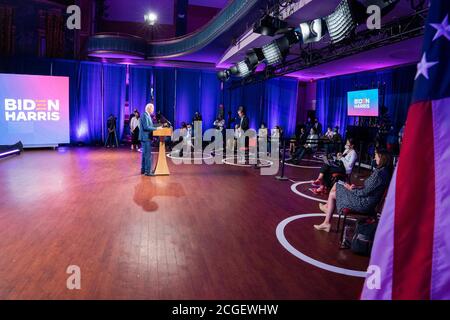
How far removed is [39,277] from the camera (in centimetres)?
286

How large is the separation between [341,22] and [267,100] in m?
10.5

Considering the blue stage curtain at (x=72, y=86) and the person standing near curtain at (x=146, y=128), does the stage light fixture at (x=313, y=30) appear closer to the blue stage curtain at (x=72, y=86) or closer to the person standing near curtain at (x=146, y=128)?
the person standing near curtain at (x=146, y=128)

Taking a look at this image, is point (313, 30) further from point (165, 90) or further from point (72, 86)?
point (72, 86)

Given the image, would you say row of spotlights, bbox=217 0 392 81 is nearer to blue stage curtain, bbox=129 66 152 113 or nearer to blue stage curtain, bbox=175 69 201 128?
blue stage curtain, bbox=175 69 201 128

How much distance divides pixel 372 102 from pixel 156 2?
34.6 feet

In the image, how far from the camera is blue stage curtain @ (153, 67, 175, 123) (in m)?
14.3

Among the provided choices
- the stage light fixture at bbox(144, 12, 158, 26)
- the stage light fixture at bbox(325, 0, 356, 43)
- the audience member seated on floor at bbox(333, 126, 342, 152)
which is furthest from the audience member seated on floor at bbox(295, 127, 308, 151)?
the stage light fixture at bbox(144, 12, 158, 26)

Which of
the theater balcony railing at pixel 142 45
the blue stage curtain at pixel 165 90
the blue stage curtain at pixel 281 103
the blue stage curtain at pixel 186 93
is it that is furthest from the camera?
the blue stage curtain at pixel 281 103

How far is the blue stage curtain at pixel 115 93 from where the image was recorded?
13680 millimetres

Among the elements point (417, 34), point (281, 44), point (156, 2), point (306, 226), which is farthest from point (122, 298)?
point (156, 2)

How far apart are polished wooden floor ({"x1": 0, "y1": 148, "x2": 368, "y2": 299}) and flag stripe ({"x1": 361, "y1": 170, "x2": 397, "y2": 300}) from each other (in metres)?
1.28

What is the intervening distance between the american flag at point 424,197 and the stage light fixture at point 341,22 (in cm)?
375

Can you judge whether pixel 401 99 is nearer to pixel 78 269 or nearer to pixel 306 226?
pixel 306 226

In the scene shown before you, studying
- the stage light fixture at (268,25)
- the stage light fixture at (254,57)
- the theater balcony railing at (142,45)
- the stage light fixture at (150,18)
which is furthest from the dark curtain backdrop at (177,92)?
the stage light fixture at (268,25)
